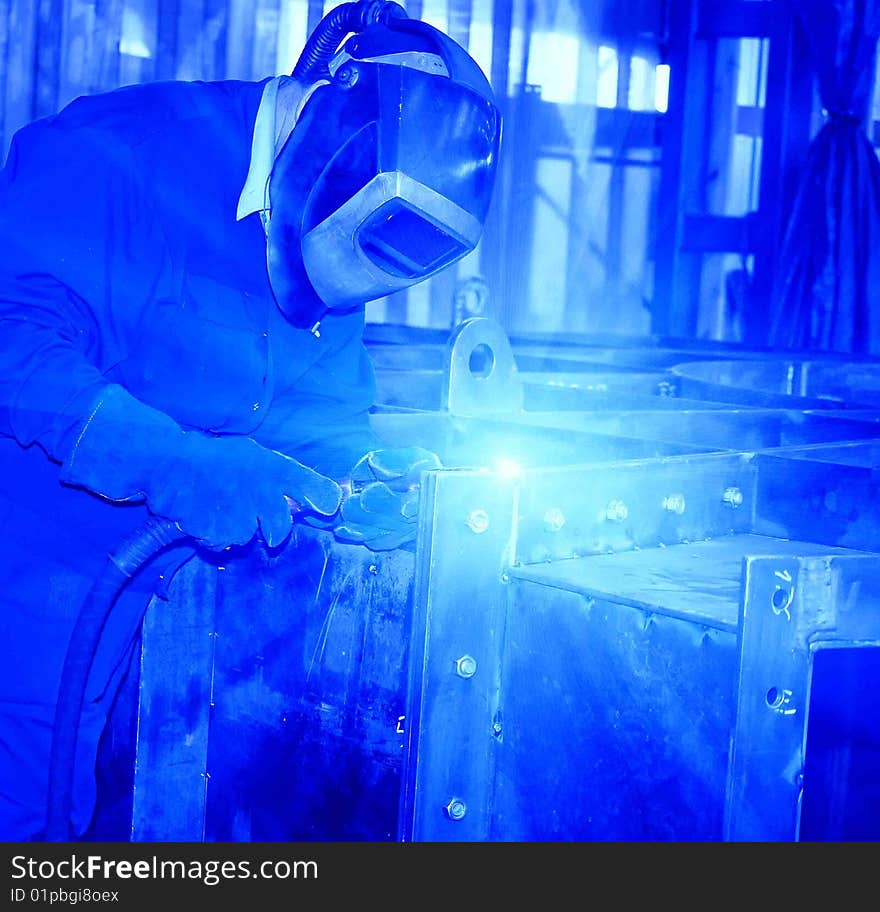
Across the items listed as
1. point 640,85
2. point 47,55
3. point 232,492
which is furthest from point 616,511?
point 640,85

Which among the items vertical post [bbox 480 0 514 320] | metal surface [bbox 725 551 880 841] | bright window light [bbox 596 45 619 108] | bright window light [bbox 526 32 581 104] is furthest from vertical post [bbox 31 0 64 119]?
metal surface [bbox 725 551 880 841]

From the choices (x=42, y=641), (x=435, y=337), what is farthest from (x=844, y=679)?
(x=435, y=337)

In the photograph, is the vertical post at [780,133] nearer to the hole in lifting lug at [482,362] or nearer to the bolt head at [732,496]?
the hole in lifting lug at [482,362]

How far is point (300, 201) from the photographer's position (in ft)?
4.33

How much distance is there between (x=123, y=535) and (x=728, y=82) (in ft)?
17.3

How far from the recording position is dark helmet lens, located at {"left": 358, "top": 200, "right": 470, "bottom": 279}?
1.31 meters

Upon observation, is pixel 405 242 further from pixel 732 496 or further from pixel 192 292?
pixel 732 496

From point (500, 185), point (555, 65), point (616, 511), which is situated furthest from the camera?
point (555, 65)

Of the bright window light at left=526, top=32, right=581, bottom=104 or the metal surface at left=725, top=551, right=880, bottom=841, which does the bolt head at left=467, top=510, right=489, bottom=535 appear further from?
the bright window light at left=526, top=32, right=581, bottom=104

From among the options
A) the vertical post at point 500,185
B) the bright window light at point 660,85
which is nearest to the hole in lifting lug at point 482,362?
the vertical post at point 500,185

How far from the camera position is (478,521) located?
39.0 inches

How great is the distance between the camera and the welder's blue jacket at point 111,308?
1.28 meters

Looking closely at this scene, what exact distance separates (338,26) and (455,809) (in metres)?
0.99

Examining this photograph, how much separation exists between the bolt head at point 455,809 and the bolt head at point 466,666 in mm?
114
